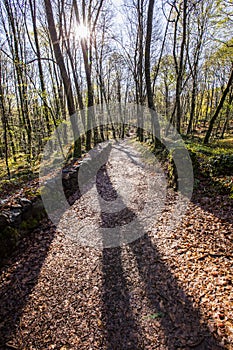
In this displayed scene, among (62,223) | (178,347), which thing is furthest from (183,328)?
(62,223)

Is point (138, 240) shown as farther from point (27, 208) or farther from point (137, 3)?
point (137, 3)

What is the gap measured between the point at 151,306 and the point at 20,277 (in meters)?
2.49

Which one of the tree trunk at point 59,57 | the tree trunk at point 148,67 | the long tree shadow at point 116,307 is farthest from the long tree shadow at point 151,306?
the tree trunk at point 59,57

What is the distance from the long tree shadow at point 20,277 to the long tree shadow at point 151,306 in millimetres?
1361

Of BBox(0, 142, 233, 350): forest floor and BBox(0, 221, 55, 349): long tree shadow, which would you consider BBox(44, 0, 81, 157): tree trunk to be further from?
BBox(0, 221, 55, 349): long tree shadow

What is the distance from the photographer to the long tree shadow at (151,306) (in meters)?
2.38

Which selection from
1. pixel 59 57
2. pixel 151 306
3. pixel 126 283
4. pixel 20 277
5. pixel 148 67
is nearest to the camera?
pixel 151 306

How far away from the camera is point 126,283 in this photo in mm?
3297

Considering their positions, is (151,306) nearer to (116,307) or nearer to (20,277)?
(116,307)

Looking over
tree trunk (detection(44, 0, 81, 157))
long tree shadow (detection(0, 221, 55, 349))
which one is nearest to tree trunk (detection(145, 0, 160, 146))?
tree trunk (detection(44, 0, 81, 157))

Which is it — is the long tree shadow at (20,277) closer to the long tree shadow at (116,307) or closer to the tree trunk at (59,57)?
the long tree shadow at (116,307)

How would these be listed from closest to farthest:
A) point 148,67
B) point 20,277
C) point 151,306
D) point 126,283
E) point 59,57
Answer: point 151,306 < point 126,283 < point 20,277 < point 59,57 < point 148,67

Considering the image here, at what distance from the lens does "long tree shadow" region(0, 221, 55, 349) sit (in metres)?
2.85

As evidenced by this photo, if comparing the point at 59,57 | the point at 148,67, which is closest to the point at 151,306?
the point at 148,67
